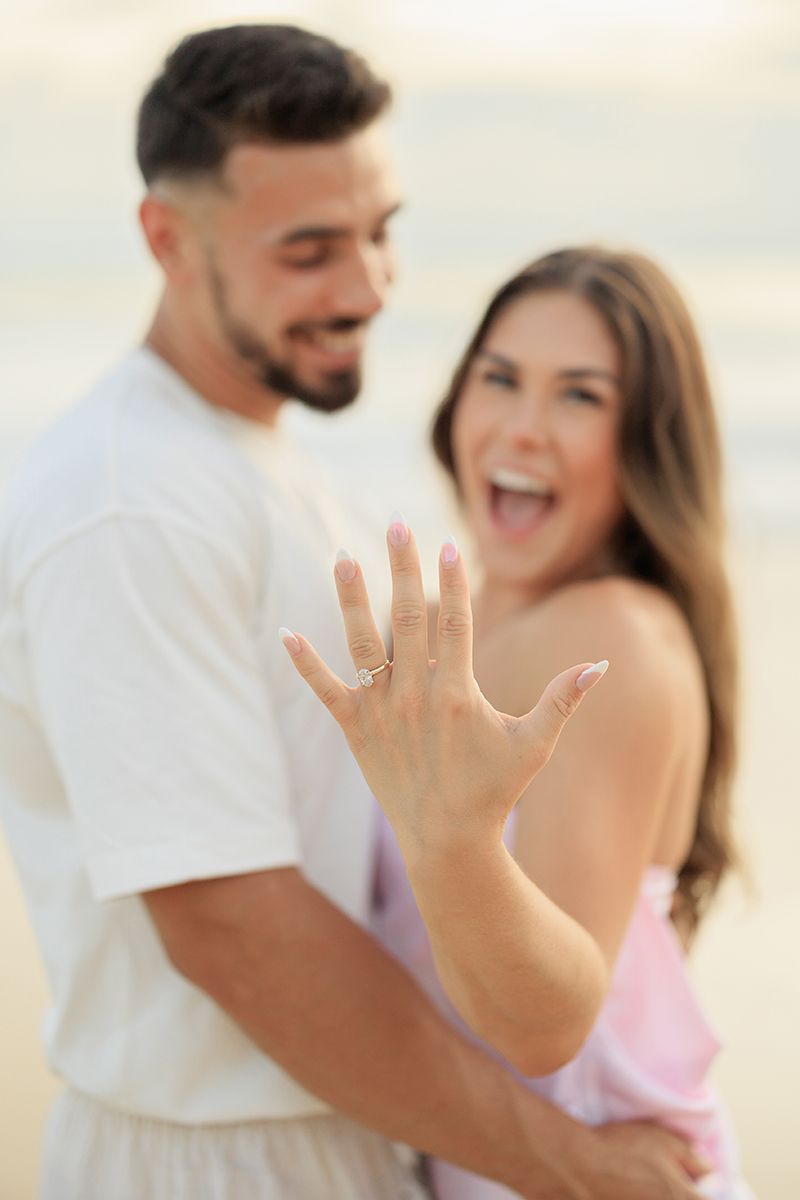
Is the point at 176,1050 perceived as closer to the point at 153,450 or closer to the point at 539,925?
the point at 539,925

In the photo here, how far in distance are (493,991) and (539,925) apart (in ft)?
0.36

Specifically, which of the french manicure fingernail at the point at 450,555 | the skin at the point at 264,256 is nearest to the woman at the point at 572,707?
the french manicure fingernail at the point at 450,555

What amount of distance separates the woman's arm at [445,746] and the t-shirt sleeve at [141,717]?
47cm

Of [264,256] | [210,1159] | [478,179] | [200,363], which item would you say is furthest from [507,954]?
[478,179]

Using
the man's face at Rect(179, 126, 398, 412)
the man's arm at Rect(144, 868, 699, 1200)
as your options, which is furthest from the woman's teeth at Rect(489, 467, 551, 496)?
the man's arm at Rect(144, 868, 699, 1200)

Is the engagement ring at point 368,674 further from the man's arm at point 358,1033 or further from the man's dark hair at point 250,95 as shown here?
the man's dark hair at point 250,95

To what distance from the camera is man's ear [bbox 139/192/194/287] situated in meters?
2.26

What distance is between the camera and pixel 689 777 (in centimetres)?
203

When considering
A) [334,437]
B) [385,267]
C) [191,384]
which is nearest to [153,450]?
[191,384]

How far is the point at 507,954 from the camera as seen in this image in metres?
1.35

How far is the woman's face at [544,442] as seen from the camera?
7.45 feet

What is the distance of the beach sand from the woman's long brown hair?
57 cm

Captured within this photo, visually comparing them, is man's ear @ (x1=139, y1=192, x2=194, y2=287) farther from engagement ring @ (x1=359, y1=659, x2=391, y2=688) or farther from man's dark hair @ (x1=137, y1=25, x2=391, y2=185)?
engagement ring @ (x1=359, y1=659, x2=391, y2=688)

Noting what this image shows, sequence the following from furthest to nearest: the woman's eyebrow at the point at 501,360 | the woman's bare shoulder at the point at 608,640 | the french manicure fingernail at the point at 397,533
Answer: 1. the woman's eyebrow at the point at 501,360
2. the woman's bare shoulder at the point at 608,640
3. the french manicure fingernail at the point at 397,533
